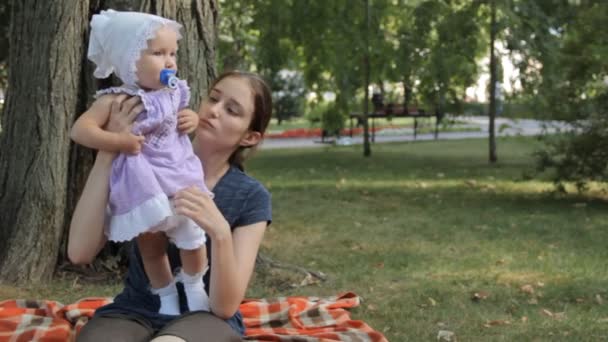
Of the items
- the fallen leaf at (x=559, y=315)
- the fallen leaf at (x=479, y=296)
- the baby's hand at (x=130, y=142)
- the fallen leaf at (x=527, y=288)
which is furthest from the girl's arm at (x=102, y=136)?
the fallen leaf at (x=527, y=288)

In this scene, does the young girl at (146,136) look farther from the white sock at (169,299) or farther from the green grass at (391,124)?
the green grass at (391,124)

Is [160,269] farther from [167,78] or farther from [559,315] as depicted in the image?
[559,315]

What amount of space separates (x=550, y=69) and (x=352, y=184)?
114 inches

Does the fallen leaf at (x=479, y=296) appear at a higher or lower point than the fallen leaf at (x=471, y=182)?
lower

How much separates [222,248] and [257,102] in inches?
25.3

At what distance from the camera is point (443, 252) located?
272 inches

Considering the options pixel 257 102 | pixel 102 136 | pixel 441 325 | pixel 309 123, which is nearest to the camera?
pixel 102 136

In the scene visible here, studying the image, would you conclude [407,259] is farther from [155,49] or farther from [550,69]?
[550,69]

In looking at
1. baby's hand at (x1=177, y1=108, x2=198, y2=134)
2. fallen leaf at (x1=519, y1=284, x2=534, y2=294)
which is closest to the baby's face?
baby's hand at (x1=177, y1=108, x2=198, y2=134)

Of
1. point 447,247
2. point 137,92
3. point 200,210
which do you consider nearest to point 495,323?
point 447,247

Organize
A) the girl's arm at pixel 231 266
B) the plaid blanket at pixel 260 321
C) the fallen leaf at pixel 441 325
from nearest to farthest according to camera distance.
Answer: the girl's arm at pixel 231 266 → the plaid blanket at pixel 260 321 → the fallen leaf at pixel 441 325

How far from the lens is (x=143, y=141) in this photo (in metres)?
2.82

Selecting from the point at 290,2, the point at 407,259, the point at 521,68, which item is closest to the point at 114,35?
the point at 407,259

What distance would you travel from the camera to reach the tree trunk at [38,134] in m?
5.29
